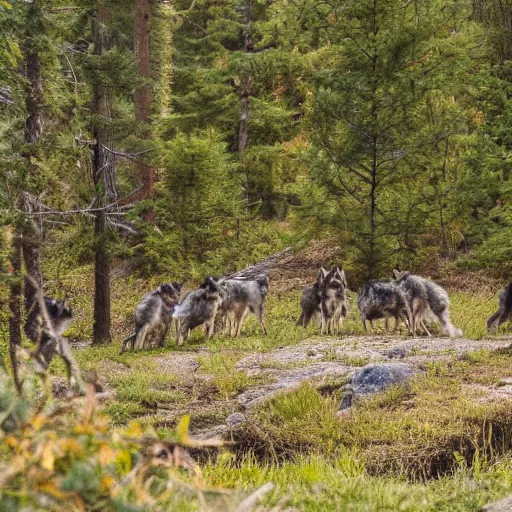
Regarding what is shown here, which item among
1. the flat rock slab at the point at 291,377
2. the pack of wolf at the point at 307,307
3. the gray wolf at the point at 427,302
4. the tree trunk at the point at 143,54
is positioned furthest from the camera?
the tree trunk at the point at 143,54

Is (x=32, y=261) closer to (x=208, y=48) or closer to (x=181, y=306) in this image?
(x=181, y=306)

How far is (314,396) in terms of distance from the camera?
8.34 meters

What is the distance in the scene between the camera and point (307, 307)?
53.2 ft

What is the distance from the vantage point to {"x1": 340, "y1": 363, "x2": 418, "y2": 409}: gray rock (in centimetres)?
848

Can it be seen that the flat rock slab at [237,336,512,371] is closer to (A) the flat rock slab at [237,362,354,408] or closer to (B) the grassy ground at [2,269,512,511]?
(B) the grassy ground at [2,269,512,511]

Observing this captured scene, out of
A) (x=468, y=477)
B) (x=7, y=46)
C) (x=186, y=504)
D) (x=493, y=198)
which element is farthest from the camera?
(x=493, y=198)

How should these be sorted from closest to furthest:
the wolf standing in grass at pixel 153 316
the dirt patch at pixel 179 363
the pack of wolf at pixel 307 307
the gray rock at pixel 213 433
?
the gray rock at pixel 213 433 < the dirt patch at pixel 179 363 < the pack of wolf at pixel 307 307 < the wolf standing in grass at pixel 153 316

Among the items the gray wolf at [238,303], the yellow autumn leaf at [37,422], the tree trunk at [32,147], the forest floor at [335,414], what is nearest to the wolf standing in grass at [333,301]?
the forest floor at [335,414]

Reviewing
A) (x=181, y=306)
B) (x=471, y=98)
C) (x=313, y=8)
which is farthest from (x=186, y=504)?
(x=471, y=98)

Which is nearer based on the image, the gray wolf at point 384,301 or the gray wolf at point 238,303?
the gray wolf at point 384,301

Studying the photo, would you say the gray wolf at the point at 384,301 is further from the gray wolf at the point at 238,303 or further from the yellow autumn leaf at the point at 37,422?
the yellow autumn leaf at the point at 37,422

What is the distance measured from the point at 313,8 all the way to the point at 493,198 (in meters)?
8.08

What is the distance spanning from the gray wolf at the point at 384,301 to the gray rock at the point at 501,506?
31.4 feet

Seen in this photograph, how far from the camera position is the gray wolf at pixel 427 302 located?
13812 mm
